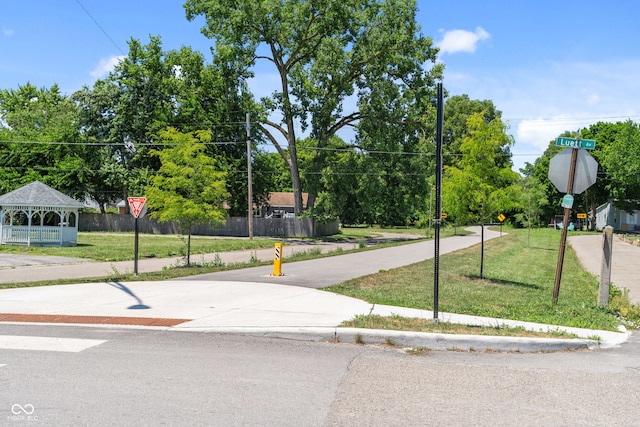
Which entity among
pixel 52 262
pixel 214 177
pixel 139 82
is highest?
pixel 139 82

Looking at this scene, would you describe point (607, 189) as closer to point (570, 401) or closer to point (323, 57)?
point (323, 57)

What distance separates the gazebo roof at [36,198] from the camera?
33125mm

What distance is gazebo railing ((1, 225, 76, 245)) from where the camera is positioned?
33.2 metres

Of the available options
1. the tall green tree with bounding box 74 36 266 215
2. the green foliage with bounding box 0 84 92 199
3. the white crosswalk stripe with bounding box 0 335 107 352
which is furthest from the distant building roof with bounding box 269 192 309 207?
the white crosswalk stripe with bounding box 0 335 107 352

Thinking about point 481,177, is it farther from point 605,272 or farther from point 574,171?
point 605,272

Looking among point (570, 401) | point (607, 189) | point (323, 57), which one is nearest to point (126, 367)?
point (570, 401)

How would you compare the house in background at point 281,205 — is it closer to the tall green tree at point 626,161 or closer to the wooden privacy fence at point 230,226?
the wooden privacy fence at point 230,226

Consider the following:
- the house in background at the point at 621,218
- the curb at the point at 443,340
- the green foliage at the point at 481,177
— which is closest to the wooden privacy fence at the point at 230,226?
the green foliage at the point at 481,177

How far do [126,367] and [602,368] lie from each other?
18.4 feet

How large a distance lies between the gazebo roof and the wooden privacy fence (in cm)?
1493

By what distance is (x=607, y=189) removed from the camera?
78.6 metres

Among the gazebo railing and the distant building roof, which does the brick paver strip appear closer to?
the gazebo railing

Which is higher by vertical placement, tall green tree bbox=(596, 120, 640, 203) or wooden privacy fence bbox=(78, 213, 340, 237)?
tall green tree bbox=(596, 120, 640, 203)

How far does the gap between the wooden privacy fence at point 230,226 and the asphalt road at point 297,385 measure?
138 feet
